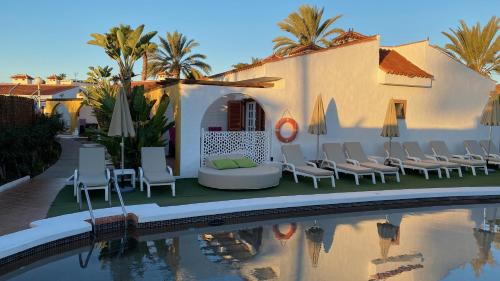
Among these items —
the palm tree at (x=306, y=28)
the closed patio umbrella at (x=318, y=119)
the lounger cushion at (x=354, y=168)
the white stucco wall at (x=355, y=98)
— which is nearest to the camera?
the lounger cushion at (x=354, y=168)

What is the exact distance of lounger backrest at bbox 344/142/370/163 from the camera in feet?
47.5

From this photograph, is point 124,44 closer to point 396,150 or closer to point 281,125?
point 281,125

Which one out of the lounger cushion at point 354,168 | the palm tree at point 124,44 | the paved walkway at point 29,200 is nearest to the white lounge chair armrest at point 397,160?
the lounger cushion at point 354,168

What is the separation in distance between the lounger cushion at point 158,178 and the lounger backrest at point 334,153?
233 inches

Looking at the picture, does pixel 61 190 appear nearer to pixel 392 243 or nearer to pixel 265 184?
pixel 265 184

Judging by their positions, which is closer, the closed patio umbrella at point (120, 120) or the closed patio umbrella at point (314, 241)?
the closed patio umbrella at point (314, 241)

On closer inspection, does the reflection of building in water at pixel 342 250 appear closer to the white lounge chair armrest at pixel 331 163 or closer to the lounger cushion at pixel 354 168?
the lounger cushion at pixel 354 168

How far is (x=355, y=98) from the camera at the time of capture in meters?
15.5

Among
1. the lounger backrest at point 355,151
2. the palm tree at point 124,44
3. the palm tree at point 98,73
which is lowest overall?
the lounger backrest at point 355,151

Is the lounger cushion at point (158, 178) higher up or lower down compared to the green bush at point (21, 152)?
lower down

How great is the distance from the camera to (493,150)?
18.1 meters

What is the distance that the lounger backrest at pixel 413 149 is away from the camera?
15.6 m

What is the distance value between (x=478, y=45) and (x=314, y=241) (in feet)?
69.5

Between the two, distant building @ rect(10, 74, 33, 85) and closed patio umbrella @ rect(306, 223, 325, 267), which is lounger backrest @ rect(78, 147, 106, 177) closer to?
closed patio umbrella @ rect(306, 223, 325, 267)
